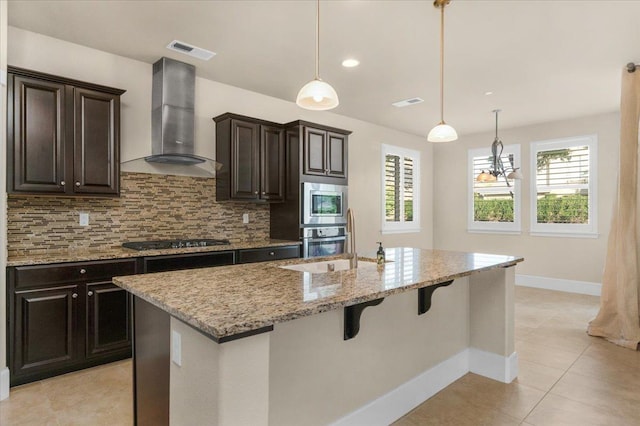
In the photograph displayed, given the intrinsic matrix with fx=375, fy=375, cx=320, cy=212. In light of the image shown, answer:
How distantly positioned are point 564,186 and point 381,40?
4491 millimetres

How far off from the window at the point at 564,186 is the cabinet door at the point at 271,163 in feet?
14.6

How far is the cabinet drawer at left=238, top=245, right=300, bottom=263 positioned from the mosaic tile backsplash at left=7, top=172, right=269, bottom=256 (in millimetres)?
607

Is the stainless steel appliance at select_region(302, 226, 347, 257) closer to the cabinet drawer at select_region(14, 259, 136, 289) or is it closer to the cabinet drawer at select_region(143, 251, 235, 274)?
the cabinet drawer at select_region(143, 251, 235, 274)

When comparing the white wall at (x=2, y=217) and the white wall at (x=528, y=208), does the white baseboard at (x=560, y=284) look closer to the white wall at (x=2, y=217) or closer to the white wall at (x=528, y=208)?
the white wall at (x=528, y=208)

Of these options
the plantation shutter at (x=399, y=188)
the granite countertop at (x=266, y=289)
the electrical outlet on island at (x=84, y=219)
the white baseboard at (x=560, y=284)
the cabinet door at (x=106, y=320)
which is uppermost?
the plantation shutter at (x=399, y=188)

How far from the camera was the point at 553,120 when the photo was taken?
6051 mm

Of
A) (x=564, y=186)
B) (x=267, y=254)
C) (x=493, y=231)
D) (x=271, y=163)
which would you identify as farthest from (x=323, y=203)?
(x=564, y=186)

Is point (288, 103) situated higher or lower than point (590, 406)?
higher

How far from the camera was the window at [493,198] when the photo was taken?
655 cm

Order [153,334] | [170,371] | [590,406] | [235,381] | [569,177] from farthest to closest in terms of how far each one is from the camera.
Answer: [569,177], [590,406], [153,334], [170,371], [235,381]

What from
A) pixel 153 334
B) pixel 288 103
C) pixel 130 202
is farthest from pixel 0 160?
pixel 288 103

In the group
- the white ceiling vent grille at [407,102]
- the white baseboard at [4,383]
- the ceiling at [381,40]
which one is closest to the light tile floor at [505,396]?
the white baseboard at [4,383]

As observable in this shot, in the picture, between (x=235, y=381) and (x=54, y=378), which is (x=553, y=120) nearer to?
(x=235, y=381)

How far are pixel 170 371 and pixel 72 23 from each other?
298 centimetres
